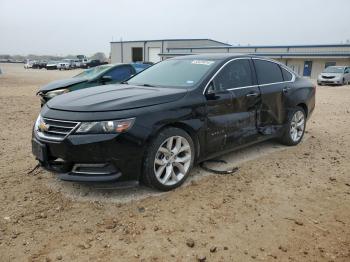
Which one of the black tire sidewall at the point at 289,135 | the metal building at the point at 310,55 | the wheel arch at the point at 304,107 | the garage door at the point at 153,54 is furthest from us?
the garage door at the point at 153,54

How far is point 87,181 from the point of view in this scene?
3646mm

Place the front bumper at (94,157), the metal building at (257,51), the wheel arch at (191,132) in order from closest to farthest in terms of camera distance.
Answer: the front bumper at (94,157) < the wheel arch at (191,132) < the metal building at (257,51)

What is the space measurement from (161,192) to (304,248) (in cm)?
171

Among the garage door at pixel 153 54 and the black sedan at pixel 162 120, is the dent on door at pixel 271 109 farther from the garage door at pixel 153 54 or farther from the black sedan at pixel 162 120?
the garage door at pixel 153 54

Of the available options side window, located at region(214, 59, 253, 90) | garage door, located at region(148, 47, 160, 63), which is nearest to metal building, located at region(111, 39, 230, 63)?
garage door, located at region(148, 47, 160, 63)

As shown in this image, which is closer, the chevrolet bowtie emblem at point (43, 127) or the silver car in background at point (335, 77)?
the chevrolet bowtie emblem at point (43, 127)

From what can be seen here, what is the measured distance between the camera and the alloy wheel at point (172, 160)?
13.2 ft

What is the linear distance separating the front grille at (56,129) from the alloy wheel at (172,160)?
99 cm

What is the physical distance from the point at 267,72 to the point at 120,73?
5274 mm

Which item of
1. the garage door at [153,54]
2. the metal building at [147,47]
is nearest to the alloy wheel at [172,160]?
the metal building at [147,47]

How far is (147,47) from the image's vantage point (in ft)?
190

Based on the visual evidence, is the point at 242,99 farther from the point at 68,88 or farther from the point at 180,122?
the point at 68,88

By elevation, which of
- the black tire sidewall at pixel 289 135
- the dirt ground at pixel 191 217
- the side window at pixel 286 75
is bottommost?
the dirt ground at pixel 191 217

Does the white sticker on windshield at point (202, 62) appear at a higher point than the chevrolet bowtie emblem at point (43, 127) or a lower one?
higher
